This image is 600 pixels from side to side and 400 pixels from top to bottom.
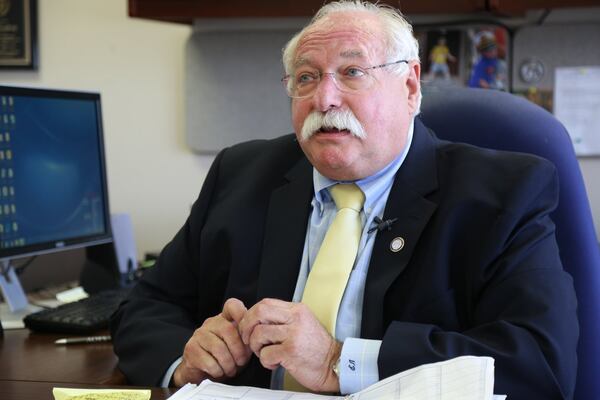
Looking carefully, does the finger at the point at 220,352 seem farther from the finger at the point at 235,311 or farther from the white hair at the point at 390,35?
the white hair at the point at 390,35

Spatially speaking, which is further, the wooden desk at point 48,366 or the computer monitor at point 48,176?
the computer monitor at point 48,176

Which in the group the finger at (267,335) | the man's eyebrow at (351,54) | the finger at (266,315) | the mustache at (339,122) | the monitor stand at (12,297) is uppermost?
the man's eyebrow at (351,54)

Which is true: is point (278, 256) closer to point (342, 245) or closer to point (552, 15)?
point (342, 245)

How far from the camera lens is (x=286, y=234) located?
1.32 metres

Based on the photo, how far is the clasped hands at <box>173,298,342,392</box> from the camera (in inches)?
40.8

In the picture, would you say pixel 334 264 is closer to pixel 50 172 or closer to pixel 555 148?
pixel 555 148

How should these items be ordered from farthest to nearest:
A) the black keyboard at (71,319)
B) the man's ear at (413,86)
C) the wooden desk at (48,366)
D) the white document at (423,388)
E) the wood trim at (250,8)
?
the wood trim at (250,8)
the black keyboard at (71,319)
the man's ear at (413,86)
the wooden desk at (48,366)
the white document at (423,388)

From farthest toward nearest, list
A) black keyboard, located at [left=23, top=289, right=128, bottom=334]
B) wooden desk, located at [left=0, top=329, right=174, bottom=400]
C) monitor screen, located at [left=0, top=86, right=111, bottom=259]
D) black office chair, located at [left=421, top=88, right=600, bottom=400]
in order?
monitor screen, located at [left=0, top=86, right=111, bottom=259] → black keyboard, located at [left=23, top=289, right=128, bottom=334] → black office chair, located at [left=421, top=88, right=600, bottom=400] → wooden desk, located at [left=0, top=329, right=174, bottom=400]

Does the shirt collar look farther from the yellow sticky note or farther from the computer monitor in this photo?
the computer monitor

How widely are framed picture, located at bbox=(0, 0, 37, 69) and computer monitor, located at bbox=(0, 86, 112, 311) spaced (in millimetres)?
704

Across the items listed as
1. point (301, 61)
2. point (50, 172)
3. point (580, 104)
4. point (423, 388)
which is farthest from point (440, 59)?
point (423, 388)

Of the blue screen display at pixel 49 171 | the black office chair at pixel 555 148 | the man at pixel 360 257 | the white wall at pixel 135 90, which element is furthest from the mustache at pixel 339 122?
the white wall at pixel 135 90

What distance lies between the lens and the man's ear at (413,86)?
4.38 ft

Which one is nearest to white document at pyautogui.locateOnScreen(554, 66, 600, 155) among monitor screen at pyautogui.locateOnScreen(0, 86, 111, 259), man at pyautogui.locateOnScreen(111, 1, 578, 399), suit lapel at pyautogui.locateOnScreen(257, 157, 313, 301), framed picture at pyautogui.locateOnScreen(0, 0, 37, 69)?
man at pyautogui.locateOnScreen(111, 1, 578, 399)
